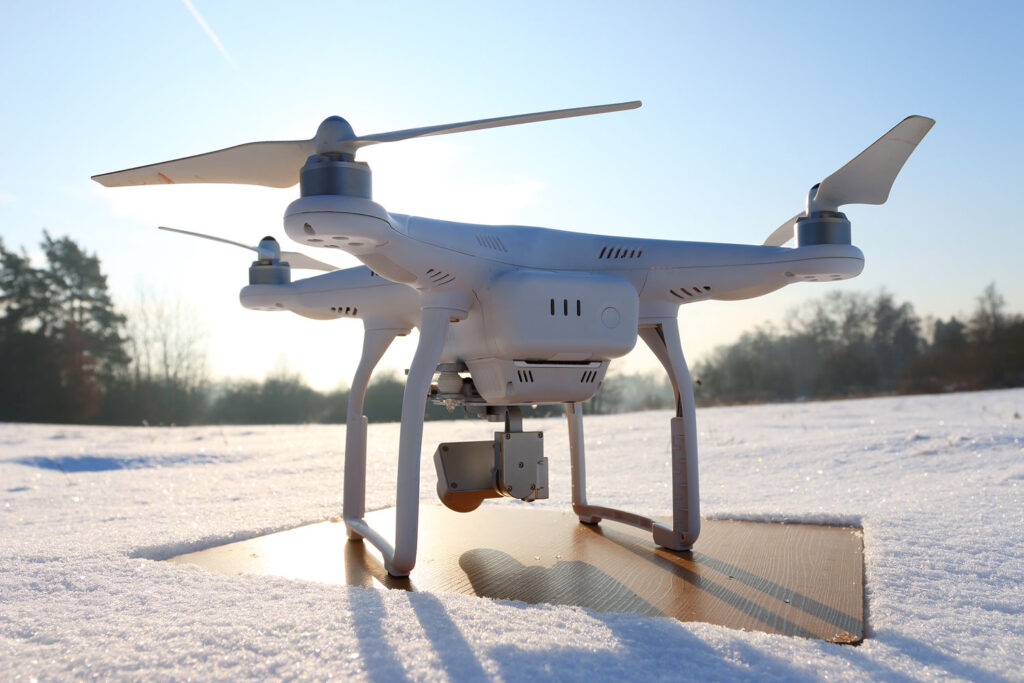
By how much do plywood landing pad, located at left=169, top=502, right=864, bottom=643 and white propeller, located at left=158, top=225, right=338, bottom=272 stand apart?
174 centimetres

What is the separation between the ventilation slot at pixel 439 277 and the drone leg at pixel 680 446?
1.31m

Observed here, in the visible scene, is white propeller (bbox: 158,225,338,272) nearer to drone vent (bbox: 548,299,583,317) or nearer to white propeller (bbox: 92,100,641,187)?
white propeller (bbox: 92,100,641,187)

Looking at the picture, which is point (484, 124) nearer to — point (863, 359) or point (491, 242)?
point (491, 242)

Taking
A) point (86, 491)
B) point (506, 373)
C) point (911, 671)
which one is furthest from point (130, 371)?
point (911, 671)

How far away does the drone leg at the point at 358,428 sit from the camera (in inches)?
171

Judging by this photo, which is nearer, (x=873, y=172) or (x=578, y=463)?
(x=873, y=172)

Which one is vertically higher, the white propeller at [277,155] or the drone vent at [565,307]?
the white propeller at [277,155]

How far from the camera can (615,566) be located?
11.7 ft

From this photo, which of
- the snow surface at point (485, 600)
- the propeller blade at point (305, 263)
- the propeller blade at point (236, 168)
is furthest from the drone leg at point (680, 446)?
the propeller blade at point (305, 263)

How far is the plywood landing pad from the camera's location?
2852 mm

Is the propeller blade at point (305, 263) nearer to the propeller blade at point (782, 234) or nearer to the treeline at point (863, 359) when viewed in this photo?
the propeller blade at point (782, 234)

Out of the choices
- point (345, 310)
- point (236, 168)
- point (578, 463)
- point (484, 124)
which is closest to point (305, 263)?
point (345, 310)

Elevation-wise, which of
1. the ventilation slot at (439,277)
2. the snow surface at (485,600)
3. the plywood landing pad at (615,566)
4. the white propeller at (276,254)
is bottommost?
the plywood landing pad at (615,566)

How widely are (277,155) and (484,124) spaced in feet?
2.97
